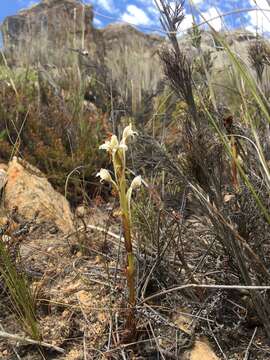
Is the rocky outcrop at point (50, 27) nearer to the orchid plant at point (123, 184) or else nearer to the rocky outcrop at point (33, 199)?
the rocky outcrop at point (33, 199)

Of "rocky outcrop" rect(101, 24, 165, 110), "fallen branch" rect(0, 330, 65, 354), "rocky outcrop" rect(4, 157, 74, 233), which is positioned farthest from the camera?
"rocky outcrop" rect(101, 24, 165, 110)

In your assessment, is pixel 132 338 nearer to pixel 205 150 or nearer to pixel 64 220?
pixel 205 150

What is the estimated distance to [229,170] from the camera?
90.3 inches

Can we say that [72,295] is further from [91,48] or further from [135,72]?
[91,48]

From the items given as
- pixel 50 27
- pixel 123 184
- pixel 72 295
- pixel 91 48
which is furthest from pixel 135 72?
pixel 50 27

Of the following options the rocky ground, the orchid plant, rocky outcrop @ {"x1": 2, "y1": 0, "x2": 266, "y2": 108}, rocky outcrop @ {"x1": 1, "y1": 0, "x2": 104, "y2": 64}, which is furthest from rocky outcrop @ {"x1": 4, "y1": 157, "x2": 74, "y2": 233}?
rocky outcrop @ {"x1": 1, "y1": 0, "x2": 104, "y2": 64}

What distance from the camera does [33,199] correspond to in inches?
106

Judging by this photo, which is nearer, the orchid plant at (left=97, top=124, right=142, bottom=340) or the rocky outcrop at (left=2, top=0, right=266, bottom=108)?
the orchid plant at (left=97, top=124, right=142, bottom=340)

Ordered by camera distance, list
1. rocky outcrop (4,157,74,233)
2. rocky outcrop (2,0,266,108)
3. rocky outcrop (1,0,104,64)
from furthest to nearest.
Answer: rocky outcrop (1,0,104,64), rocky outcrop (2,0,266,108), rocky outcrop (4,157,74,233)

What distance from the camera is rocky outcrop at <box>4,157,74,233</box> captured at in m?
2.62

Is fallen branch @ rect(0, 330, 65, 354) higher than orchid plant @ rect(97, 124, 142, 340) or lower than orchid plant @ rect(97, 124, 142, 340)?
lower

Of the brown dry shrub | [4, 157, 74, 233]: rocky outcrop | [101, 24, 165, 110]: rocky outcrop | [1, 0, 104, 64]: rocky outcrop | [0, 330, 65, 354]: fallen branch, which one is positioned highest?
[1, 0, 104, 64]: rocky outcrop

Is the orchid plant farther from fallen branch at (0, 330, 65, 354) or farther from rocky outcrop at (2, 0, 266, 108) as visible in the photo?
rocky outcrop at (2, 0, 266, 108)

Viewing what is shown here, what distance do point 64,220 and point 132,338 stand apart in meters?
1.17
